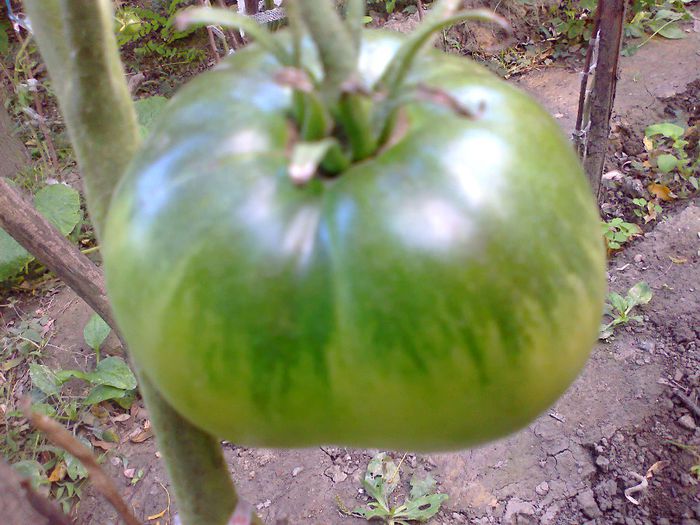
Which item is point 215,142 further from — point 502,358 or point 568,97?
point 568,97

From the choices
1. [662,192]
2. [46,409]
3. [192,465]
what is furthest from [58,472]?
[662,192]

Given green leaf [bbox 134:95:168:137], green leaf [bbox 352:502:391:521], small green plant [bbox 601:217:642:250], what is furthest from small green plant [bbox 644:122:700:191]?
green leaf [bbox 134:95:168:137]

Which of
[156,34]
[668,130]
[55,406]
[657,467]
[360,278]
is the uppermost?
[360,278]

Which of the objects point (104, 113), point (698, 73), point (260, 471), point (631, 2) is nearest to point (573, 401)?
point (260, 471)

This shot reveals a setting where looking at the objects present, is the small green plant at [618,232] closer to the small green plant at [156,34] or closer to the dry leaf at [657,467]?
the dry leaf at [657,467]

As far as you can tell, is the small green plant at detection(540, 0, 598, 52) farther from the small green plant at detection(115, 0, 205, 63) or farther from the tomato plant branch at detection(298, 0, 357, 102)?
the tomato plant branch at detection(298, 0, 357, 102)

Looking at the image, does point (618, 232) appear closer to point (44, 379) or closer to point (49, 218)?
point (44, 379)

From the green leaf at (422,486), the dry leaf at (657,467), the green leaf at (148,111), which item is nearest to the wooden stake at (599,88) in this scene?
the dry leaf at (657,467)
